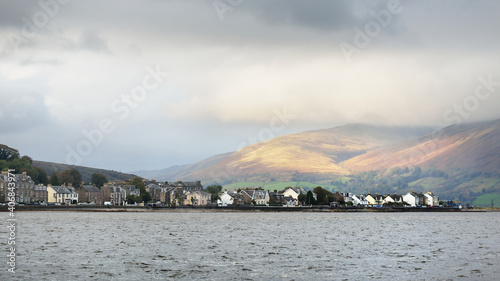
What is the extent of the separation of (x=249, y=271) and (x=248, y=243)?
24713 mm

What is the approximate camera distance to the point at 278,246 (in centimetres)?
6538

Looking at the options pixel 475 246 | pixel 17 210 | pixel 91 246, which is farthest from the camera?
pixel 17 210

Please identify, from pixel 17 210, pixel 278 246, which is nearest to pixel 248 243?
pixel 278 246

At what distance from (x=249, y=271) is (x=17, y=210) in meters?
147

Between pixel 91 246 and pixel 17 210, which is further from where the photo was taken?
pixel 17 210

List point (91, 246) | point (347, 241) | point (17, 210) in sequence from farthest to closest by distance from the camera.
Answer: point (17, 210) → point (347, 241) → point (91, 246)

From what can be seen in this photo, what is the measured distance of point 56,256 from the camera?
175 ft

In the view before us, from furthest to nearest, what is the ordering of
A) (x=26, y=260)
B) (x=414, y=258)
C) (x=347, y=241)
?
(x=347, y=241) < (x=414, y=258) < (x=26, y=260)

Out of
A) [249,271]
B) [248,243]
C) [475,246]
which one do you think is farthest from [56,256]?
[475,246]

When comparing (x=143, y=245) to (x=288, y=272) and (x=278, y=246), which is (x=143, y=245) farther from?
(x=288, y=272)

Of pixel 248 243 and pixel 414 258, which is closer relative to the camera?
pixel 414 258

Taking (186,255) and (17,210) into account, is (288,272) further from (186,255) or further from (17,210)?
(17,210)

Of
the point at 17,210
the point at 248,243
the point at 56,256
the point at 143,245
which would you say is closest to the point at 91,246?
the point at 143,245

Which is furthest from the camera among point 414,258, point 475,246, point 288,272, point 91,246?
point 475,246
